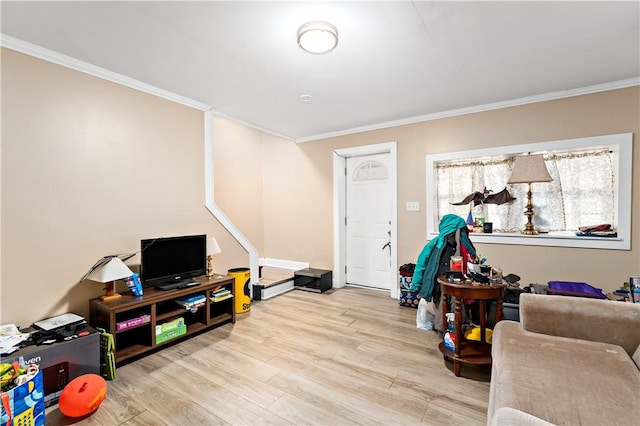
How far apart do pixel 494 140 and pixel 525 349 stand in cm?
264

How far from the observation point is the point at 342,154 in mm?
4668

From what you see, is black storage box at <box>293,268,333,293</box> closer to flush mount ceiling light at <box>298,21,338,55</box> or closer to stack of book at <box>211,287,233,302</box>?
stack of book at <box>211,287,233,302</box>

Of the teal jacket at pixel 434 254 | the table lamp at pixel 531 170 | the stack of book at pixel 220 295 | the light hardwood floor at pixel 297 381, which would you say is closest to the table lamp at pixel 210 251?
the stack of book at pixel 220 295

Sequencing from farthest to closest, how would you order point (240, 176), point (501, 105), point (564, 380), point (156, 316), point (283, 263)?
point (283, 263)
point (240, 176)
point (501, 105)
point (156, 316)
point (564, 380)

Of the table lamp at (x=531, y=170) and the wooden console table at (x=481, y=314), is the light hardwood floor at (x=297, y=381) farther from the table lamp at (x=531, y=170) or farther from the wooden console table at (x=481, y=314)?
the table lamp at (x=531, y=170)

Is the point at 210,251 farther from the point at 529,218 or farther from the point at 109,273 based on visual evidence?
the point at 529,218

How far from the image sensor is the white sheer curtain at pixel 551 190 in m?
3.07

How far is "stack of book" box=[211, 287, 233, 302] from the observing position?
3120 mm

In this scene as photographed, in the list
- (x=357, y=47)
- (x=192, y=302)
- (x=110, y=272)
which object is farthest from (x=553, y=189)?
(x=110, y=272)

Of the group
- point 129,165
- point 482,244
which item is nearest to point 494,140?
point 482,244

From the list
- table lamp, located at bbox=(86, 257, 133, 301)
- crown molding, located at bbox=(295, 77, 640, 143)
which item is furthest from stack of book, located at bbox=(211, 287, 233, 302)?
crown molding, located at bbox=(295, 77, 640, 143)

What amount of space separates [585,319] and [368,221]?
119 inches

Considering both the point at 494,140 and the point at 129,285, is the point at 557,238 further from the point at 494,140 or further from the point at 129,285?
the point at 129,285

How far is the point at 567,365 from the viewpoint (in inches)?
57.7
